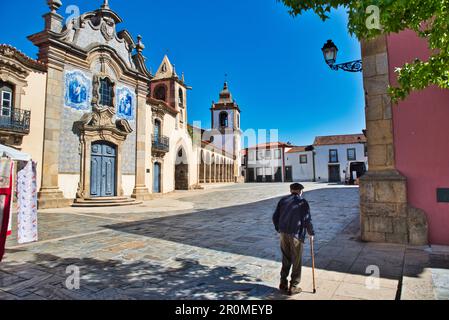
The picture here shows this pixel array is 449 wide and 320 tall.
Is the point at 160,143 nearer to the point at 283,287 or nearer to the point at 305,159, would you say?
the point at 283,287

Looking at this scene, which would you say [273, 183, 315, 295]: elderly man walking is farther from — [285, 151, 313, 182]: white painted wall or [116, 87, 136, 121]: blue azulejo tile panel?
[285, 151, 313, 182]: white painted wall

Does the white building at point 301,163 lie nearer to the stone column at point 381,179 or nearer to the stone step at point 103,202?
the stone step at point 103,202

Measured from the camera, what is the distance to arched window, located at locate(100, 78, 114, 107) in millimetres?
15090

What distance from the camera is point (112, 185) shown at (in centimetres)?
1533

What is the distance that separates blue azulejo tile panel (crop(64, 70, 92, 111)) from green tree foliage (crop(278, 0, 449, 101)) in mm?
12953

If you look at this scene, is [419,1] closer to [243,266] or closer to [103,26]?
[243,266]

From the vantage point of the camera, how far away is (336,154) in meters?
44.2

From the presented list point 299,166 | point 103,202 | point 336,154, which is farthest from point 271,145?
point 103,202

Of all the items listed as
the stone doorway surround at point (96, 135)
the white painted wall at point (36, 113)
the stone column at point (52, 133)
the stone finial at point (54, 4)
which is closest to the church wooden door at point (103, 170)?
the stone doorway surround at point (96, 135)

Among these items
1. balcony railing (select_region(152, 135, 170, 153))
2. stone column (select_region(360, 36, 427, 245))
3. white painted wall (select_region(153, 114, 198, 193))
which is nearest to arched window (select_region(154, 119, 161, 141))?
balcony railing (select_region(152, 135, 170, 153))

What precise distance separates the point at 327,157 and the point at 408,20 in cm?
4399
